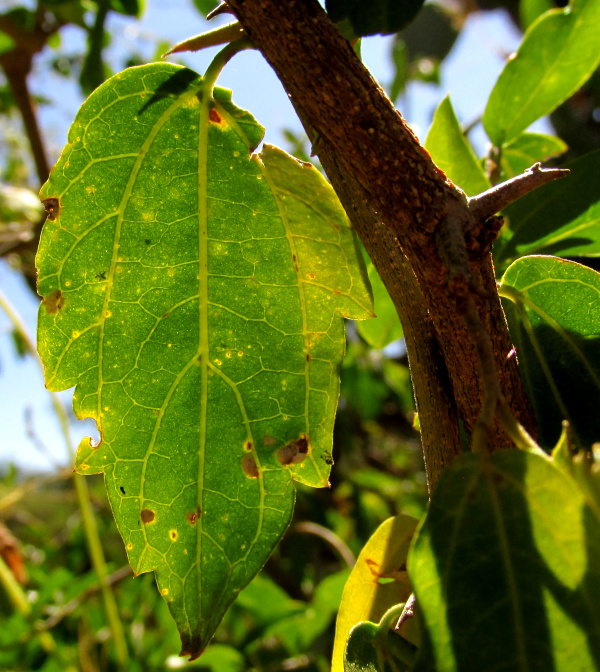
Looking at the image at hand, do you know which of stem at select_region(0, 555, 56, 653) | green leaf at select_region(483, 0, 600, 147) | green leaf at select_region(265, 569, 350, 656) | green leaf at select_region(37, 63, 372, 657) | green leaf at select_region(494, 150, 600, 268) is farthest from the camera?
stem at select_region(0, 555, 56, 653)

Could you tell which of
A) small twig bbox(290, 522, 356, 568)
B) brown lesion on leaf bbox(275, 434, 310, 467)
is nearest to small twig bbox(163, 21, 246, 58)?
brown lesion on leaf bbox(275, 434, 310, 467)

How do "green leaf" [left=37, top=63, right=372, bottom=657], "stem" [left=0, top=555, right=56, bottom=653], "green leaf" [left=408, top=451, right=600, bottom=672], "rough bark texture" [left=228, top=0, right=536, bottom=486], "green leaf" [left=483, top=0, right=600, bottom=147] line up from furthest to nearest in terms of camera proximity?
"stem" [left=0, top=555, right=56, bottom=653] < "green leaf" [left=483, top=0, right=600, bottom=147] < "green leaf" [left=37, top=63, right=372, bottom=657] < "rough bark texture" [left=228, top=0, right=536, bottom=486] < "green leaf" [left=408, top=451, right=600, bottom=672]

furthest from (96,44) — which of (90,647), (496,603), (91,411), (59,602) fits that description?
(90,647)

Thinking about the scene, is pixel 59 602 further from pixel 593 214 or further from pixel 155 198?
pixel 593 214

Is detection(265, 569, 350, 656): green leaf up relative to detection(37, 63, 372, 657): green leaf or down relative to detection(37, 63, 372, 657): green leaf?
down

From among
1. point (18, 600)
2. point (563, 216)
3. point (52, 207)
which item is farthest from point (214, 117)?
point (18, 600)

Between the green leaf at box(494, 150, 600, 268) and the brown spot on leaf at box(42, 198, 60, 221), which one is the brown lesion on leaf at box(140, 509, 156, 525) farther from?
the green leaf at box(494, 150, 600, 268)
